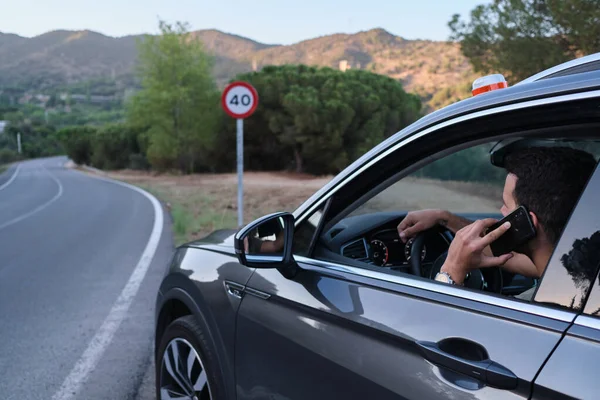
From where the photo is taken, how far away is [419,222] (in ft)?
9.03

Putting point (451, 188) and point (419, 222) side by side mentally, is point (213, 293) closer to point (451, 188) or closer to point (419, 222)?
point (419, 222)

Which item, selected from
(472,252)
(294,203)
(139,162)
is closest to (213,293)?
(472,252)

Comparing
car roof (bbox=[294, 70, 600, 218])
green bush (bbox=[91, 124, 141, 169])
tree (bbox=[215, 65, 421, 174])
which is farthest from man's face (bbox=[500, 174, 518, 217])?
green bush (bbox=[91, 124, 141, 169])

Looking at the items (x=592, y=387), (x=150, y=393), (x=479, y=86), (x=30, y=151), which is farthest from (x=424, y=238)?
(x=30, y=151)

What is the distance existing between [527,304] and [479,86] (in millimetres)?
864

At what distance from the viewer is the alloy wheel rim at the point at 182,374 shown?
269cm

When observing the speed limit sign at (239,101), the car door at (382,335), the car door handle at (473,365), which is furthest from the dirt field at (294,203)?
the speed limit sign at (239,101)

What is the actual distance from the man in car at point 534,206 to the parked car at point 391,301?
6 centimetres

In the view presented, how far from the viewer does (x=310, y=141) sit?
120ft

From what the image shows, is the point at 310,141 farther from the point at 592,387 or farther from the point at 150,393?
the point at 592,387

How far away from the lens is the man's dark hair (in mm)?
1694

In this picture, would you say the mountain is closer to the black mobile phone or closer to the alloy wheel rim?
the alloy wheel rim

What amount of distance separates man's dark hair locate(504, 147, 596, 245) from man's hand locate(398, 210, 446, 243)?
2.83 feet

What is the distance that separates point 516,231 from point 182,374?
6.11ft
